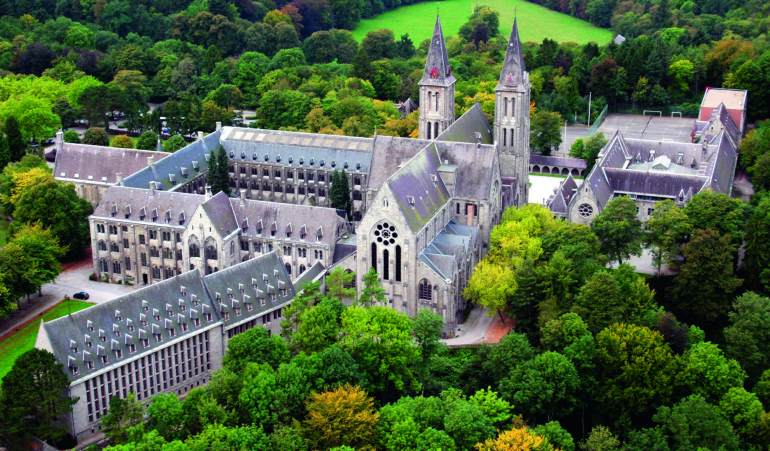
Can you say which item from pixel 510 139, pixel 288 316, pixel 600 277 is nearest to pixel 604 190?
pixel 510 139

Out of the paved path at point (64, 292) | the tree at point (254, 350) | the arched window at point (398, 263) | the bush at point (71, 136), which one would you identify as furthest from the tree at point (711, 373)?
the bush at point (71, 136)

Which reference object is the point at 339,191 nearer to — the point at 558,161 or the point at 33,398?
the point at 558,161

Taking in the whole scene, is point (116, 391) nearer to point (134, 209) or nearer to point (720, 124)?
point (134, 209)

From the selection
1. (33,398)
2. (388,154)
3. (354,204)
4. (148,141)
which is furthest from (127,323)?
(148,141)

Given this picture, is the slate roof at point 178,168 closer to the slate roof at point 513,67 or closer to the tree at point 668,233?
the slate roof at point 513,67

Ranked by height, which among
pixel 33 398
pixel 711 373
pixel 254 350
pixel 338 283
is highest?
pixel 338 283

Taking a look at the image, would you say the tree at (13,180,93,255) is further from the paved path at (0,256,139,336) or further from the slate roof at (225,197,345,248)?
the slate roof at (225,197,345,248)
